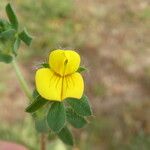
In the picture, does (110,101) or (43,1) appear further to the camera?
(43,1)

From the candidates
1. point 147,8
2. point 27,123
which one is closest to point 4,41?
point 27,123

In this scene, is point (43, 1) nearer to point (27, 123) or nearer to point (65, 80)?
point (27, 123)

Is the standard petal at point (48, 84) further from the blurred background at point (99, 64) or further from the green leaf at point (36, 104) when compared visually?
the blurred background at point (99, 64)

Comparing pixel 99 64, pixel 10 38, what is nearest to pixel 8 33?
pixel 10 38

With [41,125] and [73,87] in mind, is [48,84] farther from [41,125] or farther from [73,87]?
[41,125]

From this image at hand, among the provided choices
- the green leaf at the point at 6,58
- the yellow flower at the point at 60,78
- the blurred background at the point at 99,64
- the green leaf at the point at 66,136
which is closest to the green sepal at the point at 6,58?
the green leaf at the point at 6,58
